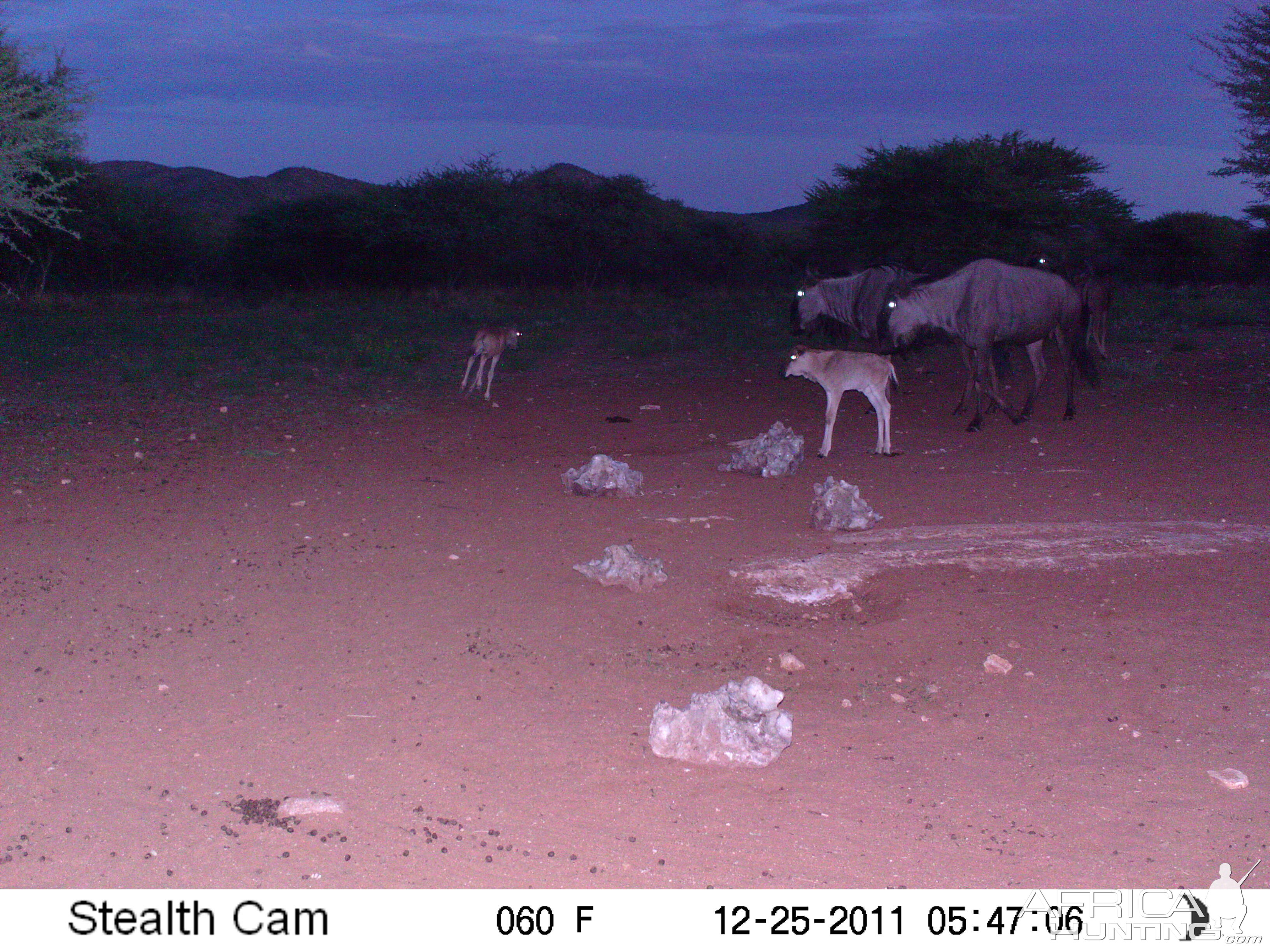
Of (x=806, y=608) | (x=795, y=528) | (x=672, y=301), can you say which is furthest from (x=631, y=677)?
(x=672, y=301)

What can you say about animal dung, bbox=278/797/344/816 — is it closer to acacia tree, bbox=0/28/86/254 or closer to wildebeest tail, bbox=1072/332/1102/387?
acacia tree, bbox=0/28/86/254

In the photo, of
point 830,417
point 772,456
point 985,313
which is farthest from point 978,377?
point 772,456

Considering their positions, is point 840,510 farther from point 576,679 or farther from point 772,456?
point 576,679

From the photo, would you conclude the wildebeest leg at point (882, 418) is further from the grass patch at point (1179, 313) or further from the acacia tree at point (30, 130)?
the grass patch at point (1179, 313)

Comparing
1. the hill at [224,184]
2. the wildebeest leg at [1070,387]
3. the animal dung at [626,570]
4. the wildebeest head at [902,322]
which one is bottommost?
the animal dung at [626,570]

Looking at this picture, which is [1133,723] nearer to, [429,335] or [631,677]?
[631,677]

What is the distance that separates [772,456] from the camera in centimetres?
938

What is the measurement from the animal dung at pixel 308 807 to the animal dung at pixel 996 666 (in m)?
3.06

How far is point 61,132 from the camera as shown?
1155 cm

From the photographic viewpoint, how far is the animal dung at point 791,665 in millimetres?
5422

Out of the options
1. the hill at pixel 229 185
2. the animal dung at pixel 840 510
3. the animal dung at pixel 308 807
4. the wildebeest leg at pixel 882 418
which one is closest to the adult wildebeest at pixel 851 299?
the wildebeest leg at pixel 882 418

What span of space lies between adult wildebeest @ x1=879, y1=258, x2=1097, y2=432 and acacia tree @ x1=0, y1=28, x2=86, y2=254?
27.7 ft

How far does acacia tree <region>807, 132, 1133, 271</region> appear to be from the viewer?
945 inches

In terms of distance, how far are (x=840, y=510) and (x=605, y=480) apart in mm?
1836
